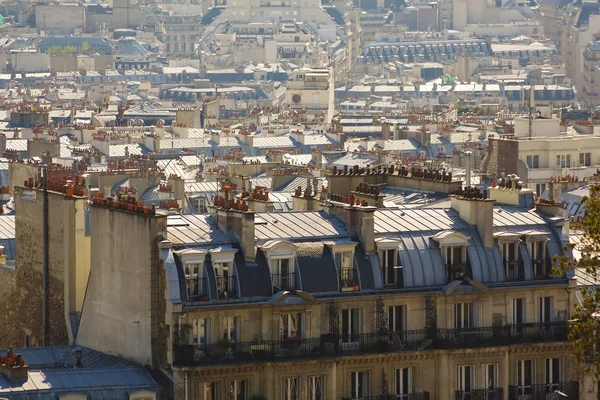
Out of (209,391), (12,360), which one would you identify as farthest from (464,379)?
(12,360)

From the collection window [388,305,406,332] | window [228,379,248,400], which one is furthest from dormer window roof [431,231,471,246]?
window [228,379,248,400]

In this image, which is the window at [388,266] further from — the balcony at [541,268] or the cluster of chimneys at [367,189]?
the cluster of chimneys at [367,189]

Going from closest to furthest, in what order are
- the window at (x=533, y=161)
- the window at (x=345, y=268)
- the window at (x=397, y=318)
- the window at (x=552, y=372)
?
the window at (x=345, y=268) < the window at (x=397, y=318) < the window at (x=552, y=372) < the window at (x=533, y=161)

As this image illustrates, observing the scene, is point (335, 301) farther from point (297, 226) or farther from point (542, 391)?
point (542, 391)

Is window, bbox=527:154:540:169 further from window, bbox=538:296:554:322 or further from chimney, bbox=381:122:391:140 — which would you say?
window, bbox=538:296:554:322

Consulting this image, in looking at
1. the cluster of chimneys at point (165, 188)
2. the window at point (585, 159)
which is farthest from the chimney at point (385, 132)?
the cluster of chimneys at point (165, 188)

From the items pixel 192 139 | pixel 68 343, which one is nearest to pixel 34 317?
pixel 68 343
